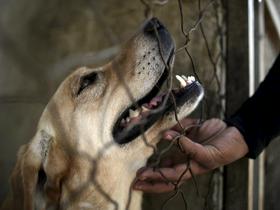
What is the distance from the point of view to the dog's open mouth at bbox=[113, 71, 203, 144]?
76.3 inches

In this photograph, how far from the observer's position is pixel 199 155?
2086 mm

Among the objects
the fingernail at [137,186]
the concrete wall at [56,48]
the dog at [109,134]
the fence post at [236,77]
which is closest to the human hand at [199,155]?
the fingernail at [137,186]

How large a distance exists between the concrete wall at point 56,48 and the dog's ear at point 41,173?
595mm

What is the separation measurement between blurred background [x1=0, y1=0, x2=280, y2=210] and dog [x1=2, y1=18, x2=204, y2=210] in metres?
0.25

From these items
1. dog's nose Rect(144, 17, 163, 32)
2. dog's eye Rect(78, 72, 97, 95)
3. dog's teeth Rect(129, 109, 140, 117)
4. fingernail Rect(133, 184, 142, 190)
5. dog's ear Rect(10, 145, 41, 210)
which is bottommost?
fingernail Rect(133, 184, 142, 190)

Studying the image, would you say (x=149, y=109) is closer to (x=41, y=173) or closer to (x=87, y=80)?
(x=87, y=80)

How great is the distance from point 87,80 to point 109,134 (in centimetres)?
26

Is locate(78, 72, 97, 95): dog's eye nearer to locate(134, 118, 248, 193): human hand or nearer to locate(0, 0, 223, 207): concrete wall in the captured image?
locate(134, 118, 248, 193): human hand

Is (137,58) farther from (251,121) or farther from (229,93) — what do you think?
(229,93)

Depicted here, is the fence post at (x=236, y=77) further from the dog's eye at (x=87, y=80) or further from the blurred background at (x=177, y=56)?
the dog's eye at (x=87, y=80)

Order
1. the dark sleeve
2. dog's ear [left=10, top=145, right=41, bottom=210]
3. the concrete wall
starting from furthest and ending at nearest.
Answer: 1. the concrete wall
2. the dark sleeve
3. dog's ear [left=10, top=145, right=41, bottom=210]

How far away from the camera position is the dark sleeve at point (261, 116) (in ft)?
7.31

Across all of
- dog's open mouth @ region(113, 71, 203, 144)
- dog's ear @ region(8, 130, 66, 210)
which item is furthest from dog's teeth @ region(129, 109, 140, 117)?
dog's ear @ region(8, 130, 66, 210)

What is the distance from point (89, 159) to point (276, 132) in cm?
79
